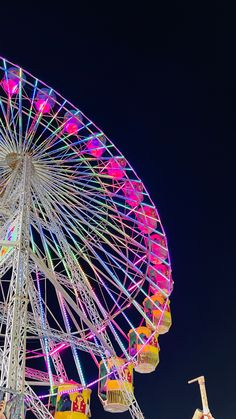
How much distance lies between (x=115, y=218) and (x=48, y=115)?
14.8 feet

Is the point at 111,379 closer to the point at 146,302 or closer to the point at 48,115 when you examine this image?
the point at 146,302

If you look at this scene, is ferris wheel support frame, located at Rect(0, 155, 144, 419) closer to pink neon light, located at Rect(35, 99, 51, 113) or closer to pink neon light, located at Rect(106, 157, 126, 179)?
pink neon light, located at Rect(35, 99, 51, 113)

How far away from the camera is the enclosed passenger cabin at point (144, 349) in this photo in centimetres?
1719

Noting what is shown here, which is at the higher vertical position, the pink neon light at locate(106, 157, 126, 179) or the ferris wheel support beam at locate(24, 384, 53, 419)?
the pink neon light at locate(106, 157, 126, 179)

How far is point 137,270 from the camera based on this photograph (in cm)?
1738

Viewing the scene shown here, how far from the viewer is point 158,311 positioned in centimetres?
1816

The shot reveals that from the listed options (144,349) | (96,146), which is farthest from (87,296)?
(96,146)

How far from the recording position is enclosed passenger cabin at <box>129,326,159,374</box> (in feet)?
56.4

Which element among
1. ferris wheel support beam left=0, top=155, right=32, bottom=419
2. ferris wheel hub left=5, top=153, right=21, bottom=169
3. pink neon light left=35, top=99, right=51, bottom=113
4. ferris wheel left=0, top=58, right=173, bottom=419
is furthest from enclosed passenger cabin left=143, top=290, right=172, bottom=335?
pink neon light left=35, top=99, right=51, bottom=113

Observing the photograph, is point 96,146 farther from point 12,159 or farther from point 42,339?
point 42,339

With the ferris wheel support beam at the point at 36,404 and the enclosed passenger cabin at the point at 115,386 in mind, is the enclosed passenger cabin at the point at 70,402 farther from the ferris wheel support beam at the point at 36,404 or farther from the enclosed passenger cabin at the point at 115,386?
the enclosed passenger cabin at the point at 115,386

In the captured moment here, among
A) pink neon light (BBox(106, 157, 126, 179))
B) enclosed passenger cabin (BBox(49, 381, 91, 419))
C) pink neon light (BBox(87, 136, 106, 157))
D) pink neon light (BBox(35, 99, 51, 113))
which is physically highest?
pink neon light (BBox(35, 99, 51, 113))

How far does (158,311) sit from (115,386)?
3191 mm

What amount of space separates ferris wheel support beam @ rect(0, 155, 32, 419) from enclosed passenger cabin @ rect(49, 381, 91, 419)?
5039 mm
